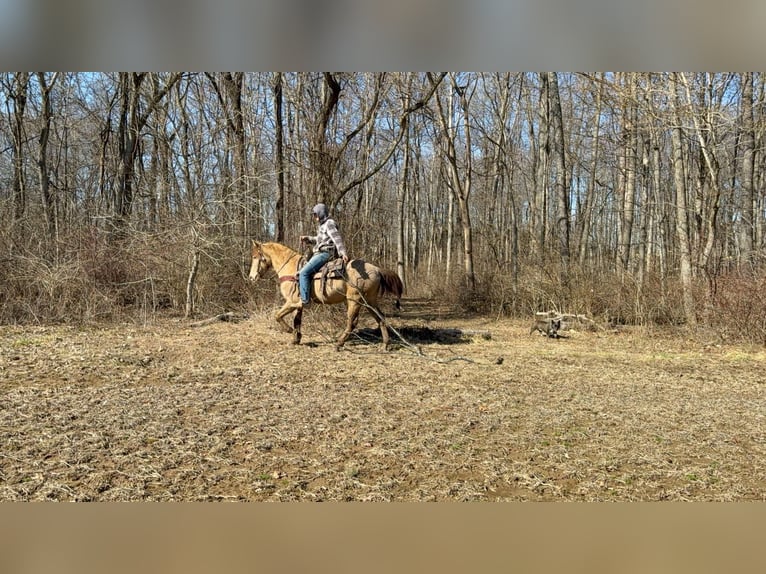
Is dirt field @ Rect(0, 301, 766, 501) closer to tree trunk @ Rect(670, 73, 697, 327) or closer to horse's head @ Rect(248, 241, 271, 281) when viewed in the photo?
horse's head @ Rect(248, 241, 271, 281)

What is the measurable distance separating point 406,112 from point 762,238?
1213 centimetres

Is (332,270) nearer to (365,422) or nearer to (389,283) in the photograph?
(389,283)

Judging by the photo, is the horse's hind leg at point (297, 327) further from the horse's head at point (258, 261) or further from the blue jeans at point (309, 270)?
the horse's head at point (258, 261)

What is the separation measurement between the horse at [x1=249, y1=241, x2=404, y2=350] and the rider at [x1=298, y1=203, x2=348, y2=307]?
187mm

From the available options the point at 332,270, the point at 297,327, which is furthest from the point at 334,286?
the point at 297,327

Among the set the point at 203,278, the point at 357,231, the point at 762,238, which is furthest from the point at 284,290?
the point at 762,238

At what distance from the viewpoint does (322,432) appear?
4336 millimetres

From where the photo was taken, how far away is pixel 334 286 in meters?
8.66

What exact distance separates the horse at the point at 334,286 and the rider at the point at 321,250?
187mm

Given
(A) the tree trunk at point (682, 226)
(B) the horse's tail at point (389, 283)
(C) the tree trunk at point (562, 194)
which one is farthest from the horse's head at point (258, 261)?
(A) the tree trunk at point (682, 226)

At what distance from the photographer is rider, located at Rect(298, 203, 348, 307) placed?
27.1 ft

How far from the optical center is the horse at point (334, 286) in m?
8.69

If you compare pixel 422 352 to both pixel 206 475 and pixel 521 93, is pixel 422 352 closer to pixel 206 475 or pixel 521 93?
pixel 206 475

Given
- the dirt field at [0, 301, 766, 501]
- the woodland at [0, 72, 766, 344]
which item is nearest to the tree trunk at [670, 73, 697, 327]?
the woodland at [0, 72, 766, 344]
